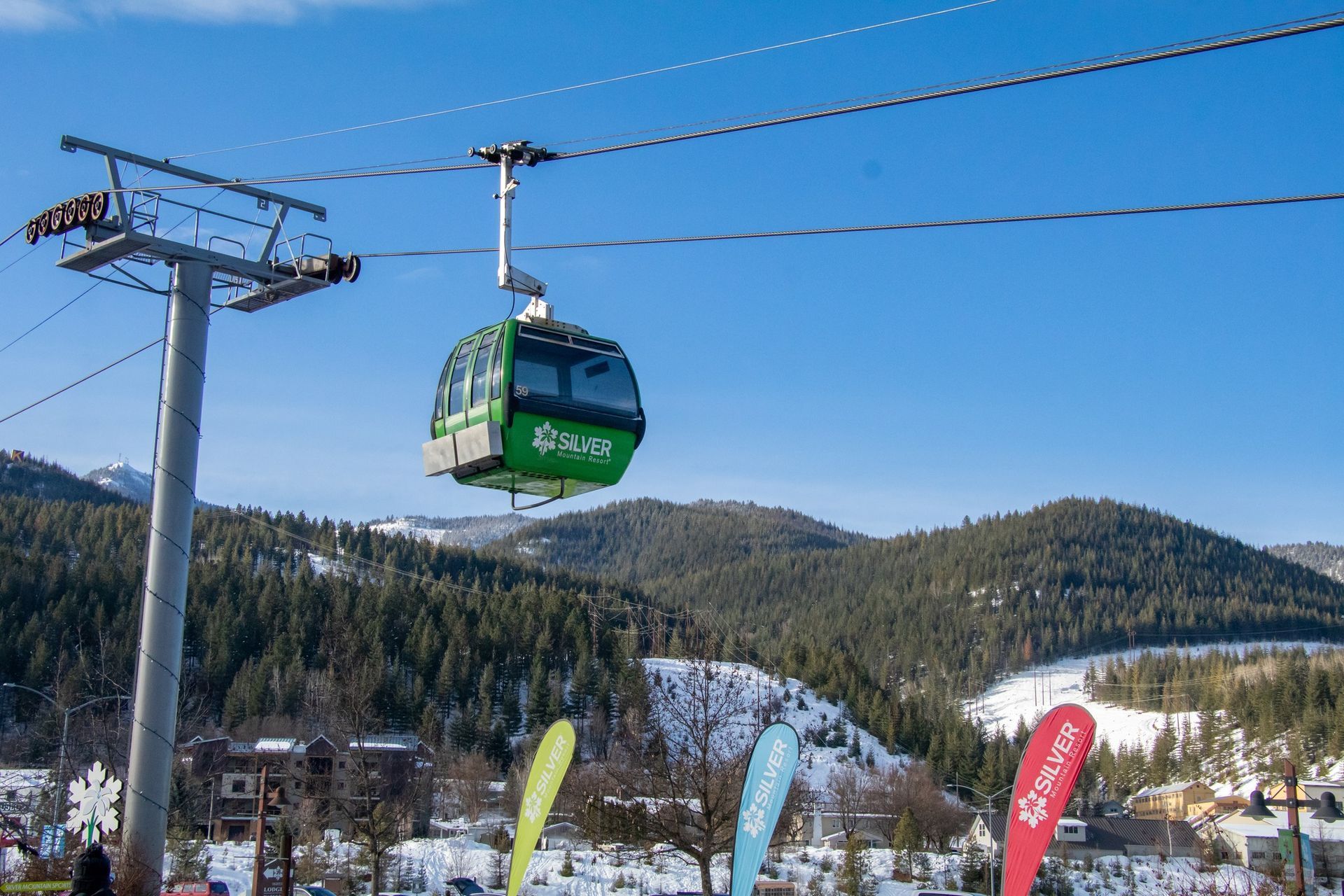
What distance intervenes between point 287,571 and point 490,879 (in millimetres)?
142585

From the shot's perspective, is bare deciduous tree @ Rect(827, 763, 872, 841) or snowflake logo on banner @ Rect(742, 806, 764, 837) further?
bare deciduous tree @ Rect(827, 763, 872, 841)

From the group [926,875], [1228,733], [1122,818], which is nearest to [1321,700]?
[1228,733]

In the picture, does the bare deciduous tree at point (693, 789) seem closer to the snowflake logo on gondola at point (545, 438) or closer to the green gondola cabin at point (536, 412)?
the green gondola cabin at point (536, 412)

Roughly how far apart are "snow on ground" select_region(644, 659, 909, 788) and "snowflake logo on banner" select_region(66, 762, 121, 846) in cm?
9338

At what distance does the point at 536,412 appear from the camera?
49.6 ft

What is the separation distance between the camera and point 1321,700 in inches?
5763

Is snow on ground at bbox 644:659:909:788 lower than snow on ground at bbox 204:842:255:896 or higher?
higher

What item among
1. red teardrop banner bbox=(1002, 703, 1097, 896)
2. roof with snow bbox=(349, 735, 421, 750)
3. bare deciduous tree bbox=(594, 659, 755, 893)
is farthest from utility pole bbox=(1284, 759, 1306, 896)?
roof with snow bbox=(349, 735, 421, 750)

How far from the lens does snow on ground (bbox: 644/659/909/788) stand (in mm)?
119250

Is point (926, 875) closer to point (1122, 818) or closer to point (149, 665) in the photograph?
point (149, 665)

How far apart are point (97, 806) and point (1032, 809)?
528 inches

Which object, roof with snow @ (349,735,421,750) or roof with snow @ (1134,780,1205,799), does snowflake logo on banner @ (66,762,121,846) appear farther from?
roof with snow @ (1134,780,1205,799)

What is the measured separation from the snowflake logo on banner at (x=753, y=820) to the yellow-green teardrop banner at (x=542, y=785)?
13.0 feet

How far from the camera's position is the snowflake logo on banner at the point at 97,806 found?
18.7 meters
